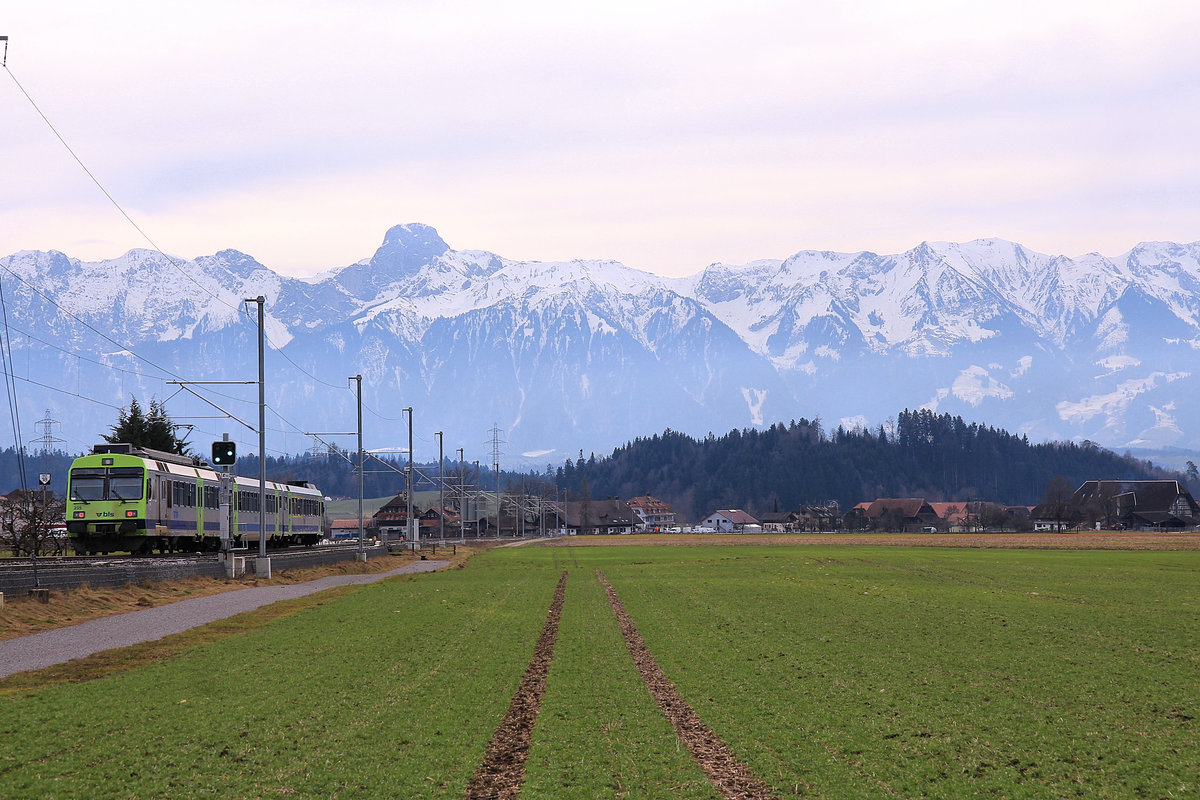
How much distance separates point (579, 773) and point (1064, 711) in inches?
325

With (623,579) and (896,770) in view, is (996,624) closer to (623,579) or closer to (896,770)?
(896,770)

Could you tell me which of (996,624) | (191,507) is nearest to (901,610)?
(996,624)

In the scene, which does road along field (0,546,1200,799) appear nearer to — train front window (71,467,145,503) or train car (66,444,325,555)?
train front window (71,467,145,503)

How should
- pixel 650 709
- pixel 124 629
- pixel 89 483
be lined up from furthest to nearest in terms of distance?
pixel 89 483
pixel 124 629
pixel 650 709

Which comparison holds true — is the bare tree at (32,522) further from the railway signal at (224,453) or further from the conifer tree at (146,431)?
the conifer tree at (146,431)

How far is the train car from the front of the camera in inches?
2055

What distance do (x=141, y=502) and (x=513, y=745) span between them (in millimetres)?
41354

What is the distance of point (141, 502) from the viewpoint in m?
52.2

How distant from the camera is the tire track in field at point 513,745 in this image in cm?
1344

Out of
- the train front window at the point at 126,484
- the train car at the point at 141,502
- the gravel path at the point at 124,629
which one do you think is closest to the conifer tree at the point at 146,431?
the train car at the point at 141,502

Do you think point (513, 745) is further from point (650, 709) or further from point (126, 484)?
point (126, 484)

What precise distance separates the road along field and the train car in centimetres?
2171

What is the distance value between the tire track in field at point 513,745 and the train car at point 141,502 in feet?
93.4

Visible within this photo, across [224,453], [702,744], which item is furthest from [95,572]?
[702,744]
